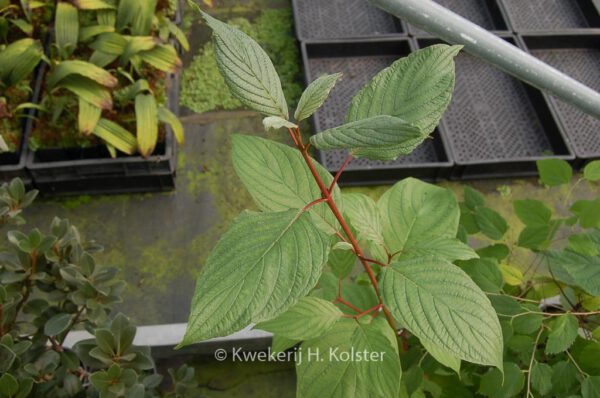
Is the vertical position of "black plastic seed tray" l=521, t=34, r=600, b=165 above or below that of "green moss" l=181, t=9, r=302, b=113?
above

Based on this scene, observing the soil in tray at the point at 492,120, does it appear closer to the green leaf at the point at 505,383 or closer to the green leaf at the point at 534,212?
the green leaf at the point at 534,212

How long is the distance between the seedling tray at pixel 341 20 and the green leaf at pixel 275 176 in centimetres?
191

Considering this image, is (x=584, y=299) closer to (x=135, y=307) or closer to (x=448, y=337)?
(x=448, y=337)

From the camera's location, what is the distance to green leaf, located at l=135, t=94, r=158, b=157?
1.99 metres

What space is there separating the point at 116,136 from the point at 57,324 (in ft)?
3.28

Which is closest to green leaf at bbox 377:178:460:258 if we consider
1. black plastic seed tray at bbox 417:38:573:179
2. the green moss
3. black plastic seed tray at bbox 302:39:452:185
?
black plastic seed tray at bbox 302:39:452:185

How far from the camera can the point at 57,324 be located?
45.8 inches

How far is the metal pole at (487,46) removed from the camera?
673 mm

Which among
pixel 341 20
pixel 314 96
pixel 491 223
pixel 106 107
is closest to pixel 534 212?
pixel 491 223

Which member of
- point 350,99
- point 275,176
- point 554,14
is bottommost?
point 275,176

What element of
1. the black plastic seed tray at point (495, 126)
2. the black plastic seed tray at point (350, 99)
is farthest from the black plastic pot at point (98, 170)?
the black plastic seed tray at point (495, 126)

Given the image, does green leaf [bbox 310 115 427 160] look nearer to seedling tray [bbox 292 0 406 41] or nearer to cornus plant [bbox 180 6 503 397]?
cornus plant [bbox 180 6 503 397]

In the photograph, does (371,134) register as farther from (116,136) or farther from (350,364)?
(116,136)

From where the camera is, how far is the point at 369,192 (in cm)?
227
